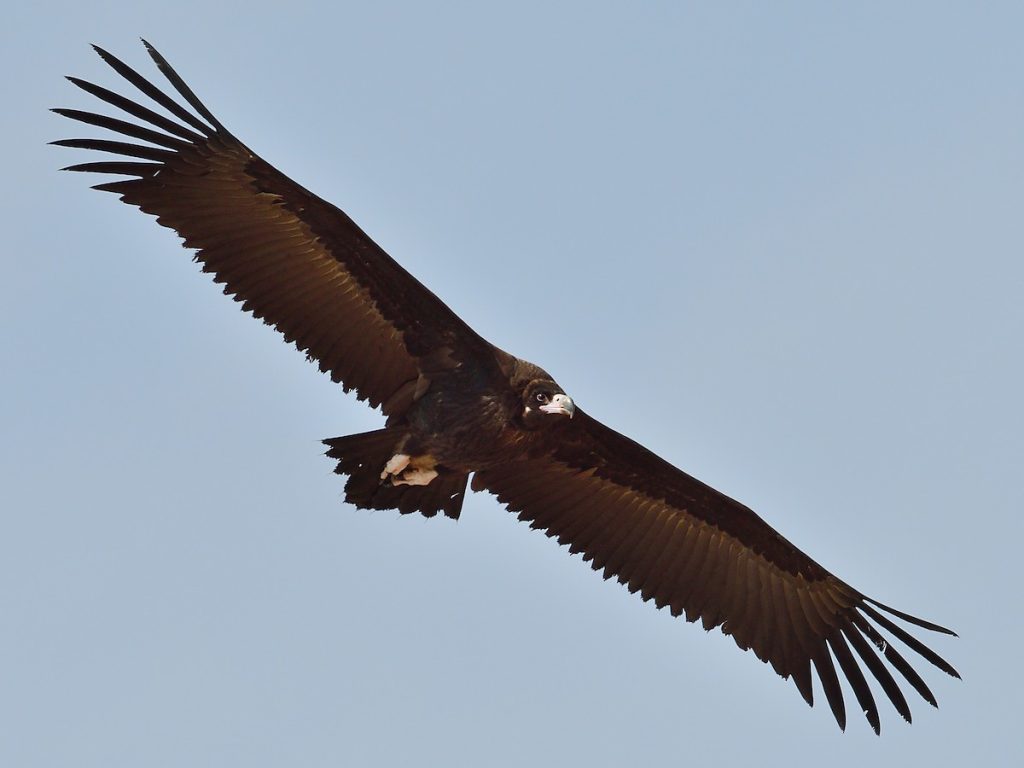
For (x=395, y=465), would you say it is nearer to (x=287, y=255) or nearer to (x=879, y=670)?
(x=287, y=255)

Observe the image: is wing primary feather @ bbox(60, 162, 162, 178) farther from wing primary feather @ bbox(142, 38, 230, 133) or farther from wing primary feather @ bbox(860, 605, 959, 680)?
wing primary feather @ bbox(860, 605, 959, 680)

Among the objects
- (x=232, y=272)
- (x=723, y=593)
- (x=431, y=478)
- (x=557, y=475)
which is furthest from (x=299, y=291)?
(x=723, y=593)

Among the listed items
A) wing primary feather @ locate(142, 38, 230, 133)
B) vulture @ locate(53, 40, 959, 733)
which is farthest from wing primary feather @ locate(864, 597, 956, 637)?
wing primary feather @ locate(142, 38, 230, 133)

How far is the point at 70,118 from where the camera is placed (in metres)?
15.2

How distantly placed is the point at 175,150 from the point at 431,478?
3387 millimetres

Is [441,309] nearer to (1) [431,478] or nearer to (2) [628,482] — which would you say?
(1) [431,478]

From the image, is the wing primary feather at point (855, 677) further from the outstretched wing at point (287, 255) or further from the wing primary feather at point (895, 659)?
the outstretched wing at point (287, 255)

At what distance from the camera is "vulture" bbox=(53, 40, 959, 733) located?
1595 centimetres

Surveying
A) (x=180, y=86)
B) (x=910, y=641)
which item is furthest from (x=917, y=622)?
(x=180, y=86)

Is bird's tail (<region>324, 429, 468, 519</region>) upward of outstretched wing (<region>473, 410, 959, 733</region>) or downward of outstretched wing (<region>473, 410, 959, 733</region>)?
downward

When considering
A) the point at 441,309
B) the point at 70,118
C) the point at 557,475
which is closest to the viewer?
the point at 70,118

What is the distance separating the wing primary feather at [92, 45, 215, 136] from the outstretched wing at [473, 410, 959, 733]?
13.8ft

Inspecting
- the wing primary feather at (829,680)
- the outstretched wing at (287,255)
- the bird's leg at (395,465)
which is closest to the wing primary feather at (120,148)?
the outstretched wing at (287,255)

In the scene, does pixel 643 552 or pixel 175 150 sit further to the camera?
pixel 643 552
